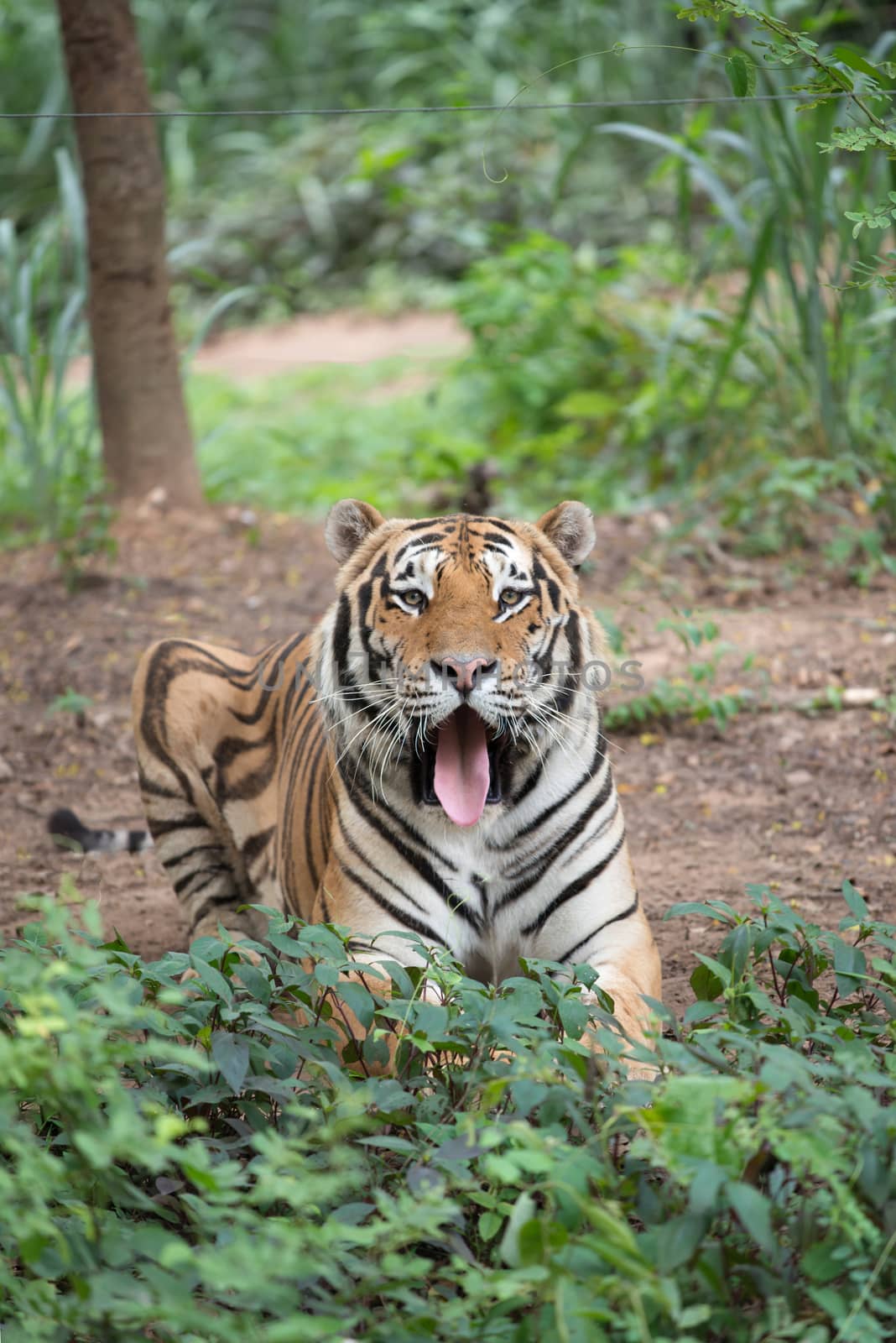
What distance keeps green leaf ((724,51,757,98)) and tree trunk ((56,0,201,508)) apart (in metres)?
3.91

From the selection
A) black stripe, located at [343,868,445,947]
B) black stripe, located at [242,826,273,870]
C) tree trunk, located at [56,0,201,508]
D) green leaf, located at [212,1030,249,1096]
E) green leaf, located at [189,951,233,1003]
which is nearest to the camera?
green leaf, located at [212,1030,249,1096]

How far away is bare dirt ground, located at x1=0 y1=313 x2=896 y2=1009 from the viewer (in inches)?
163

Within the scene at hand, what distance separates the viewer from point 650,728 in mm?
5227

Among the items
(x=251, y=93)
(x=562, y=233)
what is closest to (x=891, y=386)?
(x=562, y=233)

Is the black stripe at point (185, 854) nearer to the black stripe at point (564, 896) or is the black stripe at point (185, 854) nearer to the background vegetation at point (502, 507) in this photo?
the background vegetation at point (502, 507)

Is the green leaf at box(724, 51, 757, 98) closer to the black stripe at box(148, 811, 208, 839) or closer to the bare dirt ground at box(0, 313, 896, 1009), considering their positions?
the bare dirt ground at box(0, 313, 896, 1009)

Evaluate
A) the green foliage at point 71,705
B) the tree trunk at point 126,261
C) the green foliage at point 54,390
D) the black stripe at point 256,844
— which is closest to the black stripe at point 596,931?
the black stripe at point 256,844

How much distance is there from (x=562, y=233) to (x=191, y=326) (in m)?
3.85

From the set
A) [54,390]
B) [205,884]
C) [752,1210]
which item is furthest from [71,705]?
[752,1210]

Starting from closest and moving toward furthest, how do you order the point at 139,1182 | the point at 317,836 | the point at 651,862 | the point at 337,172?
the point at 139,1182 → the point at 317,836 → the point at 651,862 → the point at 337,172

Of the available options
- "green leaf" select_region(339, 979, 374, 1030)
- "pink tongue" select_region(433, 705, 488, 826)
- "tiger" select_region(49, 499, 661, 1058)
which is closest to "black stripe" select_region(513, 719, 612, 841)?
"tiger" select_region(49, 499, 661, 1058)

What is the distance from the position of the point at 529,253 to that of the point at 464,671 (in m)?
6.12

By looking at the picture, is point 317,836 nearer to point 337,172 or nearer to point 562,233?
point 562,233

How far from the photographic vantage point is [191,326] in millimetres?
13953
